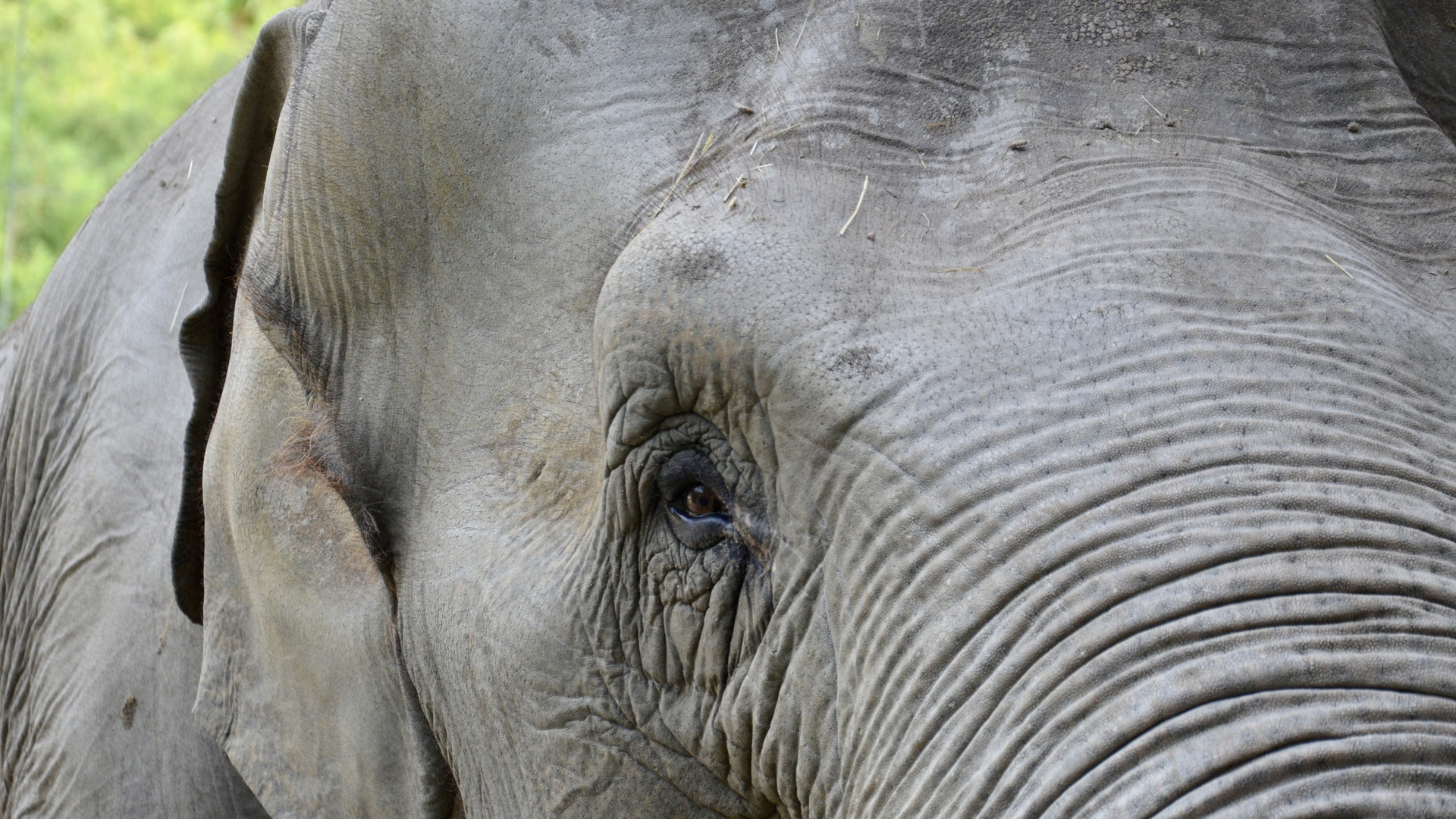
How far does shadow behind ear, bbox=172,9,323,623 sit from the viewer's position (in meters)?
2.63

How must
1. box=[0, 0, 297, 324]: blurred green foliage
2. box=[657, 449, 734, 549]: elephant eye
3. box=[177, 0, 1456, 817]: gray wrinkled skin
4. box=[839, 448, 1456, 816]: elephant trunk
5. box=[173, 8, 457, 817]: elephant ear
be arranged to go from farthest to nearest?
1. box=[0, 0, 297, 324]: blurred green foliage
2. box=[173, 8, 457, 817]: elephant ear
3. box=[657, 449, 734, 549]: elephant eye
4. box=[177, 0, 1456, 817]: gray wrinkled skin
5. box=[839, 448, 1456, 816]: elephant trunk

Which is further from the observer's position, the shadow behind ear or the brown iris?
the shadow behind ear

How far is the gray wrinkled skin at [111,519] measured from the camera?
3.21 m

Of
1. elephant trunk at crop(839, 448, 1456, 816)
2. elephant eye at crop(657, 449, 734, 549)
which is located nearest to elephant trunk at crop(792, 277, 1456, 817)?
elephant trunk at crop(839, 448, 1456, 816)

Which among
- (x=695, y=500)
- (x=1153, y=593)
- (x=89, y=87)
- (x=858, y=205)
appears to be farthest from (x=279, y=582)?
(x=89, y=87)

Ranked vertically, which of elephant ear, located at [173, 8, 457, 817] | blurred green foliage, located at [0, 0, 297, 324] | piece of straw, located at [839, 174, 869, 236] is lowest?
elephant ear, located at [173, 8, 457, 817]

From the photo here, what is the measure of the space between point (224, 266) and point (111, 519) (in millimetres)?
722

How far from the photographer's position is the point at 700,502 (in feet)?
6.25

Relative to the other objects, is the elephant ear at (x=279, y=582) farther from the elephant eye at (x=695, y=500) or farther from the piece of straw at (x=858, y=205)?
the piece of straw at (x=858, y=205)

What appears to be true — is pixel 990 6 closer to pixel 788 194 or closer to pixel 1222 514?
pixel 788 194

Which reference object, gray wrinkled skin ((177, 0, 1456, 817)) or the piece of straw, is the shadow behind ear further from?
the piece of straw

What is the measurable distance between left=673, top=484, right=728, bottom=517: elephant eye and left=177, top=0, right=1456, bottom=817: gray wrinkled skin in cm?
2

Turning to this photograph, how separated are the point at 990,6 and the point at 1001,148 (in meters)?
0.19

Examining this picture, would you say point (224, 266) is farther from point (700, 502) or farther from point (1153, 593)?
point (1153, 593)
